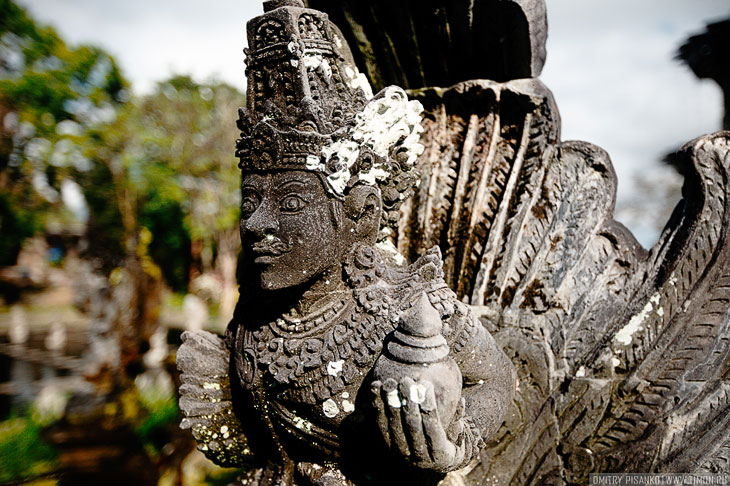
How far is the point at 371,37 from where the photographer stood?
7.32 feet

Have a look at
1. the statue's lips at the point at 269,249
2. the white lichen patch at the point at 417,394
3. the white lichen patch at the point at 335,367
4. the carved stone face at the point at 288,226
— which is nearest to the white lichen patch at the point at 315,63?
the carved stone face at the point at 288,226

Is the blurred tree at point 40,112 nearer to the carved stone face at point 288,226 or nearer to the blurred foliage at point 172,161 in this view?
the blurred foliage at point 172,161

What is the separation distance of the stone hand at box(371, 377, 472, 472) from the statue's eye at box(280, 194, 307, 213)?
2.08 ft

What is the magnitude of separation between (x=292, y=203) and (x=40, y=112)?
60.0 ft

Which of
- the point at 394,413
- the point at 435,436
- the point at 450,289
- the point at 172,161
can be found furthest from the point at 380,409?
the point at 172,161

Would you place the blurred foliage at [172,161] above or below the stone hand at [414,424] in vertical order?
above

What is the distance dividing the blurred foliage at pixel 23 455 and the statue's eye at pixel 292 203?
15.6ft

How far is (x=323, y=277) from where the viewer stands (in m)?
1.71

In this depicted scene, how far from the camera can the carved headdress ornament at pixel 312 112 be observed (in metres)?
1.58

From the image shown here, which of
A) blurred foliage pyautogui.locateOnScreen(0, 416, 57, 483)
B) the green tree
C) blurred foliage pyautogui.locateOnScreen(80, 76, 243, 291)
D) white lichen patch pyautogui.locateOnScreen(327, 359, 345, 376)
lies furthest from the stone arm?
the green tree

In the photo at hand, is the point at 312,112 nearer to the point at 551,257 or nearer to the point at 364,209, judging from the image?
the point at 364,209

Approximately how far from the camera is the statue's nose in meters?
1.54

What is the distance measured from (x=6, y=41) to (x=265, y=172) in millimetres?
19255

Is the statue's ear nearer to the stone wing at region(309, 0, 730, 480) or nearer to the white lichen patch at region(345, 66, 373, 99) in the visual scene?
the white lichen patch at region(345, 66, 373, 99)
